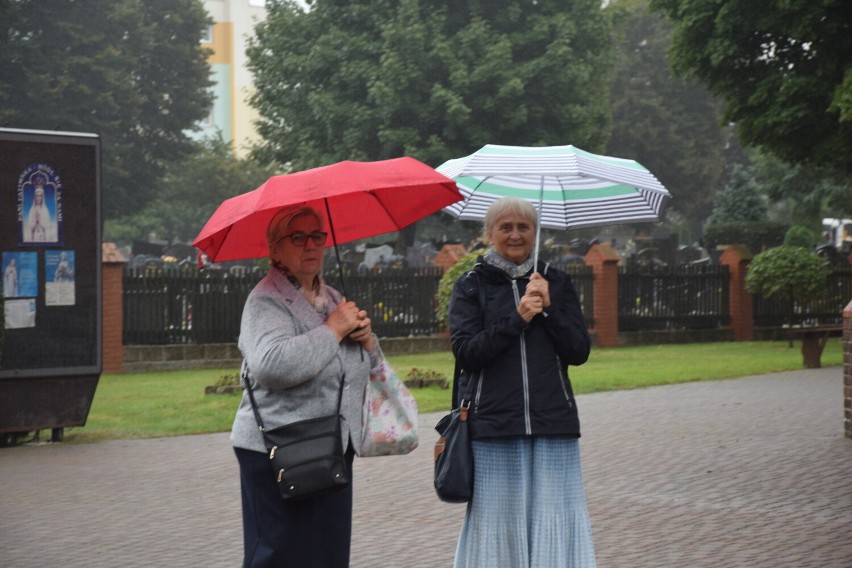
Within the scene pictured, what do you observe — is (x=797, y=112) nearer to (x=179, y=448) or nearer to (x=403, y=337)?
(x=403, y=337)

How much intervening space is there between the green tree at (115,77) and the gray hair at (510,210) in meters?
39.4

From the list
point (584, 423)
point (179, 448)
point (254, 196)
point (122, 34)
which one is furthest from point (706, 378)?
point (122, 34)

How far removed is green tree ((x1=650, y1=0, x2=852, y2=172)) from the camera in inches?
864

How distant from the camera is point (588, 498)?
28.8ft

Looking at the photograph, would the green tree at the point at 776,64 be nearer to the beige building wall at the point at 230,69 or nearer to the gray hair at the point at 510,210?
the gray hair at the point at 510,210

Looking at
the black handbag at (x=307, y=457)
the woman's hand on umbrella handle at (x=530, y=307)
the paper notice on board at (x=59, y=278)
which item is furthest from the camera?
the paper notice on board at (x=59, y=278)

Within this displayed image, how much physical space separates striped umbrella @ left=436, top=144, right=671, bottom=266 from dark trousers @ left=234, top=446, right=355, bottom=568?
1804 mm

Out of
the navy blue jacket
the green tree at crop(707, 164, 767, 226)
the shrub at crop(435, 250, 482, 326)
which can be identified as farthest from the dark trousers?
the green tree at crop(707, 164, 767, 226)

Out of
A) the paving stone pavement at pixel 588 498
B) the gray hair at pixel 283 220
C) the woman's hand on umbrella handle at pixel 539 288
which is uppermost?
the gray hair at pixel 283 220

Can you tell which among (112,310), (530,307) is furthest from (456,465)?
(112,310)

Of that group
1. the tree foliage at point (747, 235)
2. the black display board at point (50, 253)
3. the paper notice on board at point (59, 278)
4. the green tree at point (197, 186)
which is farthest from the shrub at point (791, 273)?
the green tree at point (197, 186)

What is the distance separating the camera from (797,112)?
2239cm

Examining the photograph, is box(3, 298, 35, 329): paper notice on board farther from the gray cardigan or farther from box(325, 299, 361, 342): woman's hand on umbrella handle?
box(325, 299, 361, 342): woman's hand on umbrella handle

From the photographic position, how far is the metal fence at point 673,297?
2617 centimetres
